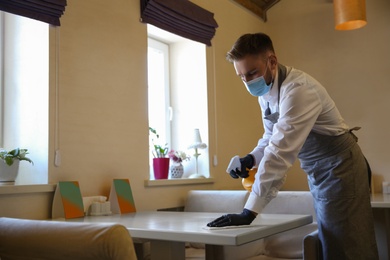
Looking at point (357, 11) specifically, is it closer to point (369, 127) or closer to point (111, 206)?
point (369, 127)

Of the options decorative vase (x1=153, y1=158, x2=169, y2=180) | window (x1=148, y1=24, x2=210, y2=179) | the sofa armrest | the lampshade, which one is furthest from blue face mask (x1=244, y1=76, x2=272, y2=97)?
the lampshade

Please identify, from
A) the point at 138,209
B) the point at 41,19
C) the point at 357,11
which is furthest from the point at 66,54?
the point at 357,11

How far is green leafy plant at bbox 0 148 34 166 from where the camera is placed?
2.22 m

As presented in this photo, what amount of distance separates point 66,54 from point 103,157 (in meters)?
0.63

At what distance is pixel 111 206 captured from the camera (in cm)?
254

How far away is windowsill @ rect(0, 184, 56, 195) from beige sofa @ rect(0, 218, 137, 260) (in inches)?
37.4

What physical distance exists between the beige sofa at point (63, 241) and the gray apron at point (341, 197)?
3.62ft

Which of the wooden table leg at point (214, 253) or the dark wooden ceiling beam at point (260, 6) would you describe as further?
the dark wooden ceiling beam at point (260, 6)

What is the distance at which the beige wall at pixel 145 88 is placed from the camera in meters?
2.50

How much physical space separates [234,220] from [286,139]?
366mm

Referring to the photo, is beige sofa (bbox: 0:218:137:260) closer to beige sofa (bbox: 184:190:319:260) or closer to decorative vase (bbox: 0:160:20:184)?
decorative vase (bbox: 0:160:20:184)

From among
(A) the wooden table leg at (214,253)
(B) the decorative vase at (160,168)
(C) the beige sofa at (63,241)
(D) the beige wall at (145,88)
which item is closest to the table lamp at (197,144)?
(D) the beige wall at (145,88)

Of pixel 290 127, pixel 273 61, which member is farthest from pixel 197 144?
pixel 290 127

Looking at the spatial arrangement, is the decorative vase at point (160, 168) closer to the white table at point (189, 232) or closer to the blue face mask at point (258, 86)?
the white table at point (189, 232)
